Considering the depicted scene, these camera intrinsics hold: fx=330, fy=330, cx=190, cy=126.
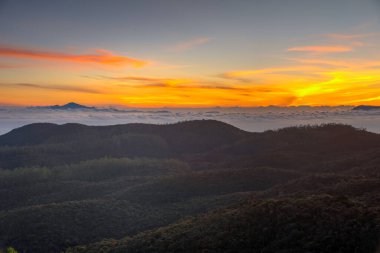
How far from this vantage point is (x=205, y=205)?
193 ft

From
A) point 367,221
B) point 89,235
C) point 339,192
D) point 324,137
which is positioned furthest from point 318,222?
point 324,137

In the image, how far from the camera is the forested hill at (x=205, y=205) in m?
26.9

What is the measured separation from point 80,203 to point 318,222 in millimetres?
50840

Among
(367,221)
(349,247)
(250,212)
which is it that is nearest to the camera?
(349,247)

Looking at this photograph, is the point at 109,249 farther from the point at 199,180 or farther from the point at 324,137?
the point at 324,137

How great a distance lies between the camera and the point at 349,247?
71.5ft

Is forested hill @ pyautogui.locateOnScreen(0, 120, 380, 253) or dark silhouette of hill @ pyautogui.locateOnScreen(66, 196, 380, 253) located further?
forested hill @ pyautogui.locateOnScreen(0, 120, 380, 253)

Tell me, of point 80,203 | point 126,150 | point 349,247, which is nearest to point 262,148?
point 126,150

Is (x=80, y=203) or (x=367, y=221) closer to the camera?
(x=367, y=221)

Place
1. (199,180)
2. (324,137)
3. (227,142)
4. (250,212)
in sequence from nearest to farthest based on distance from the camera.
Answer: (250,212)
(199,180)
(324,137)
(227,142)

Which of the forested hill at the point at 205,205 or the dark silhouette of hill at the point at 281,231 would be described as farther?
the forested hill at the point at 205,205

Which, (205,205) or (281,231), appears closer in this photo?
(281,231)

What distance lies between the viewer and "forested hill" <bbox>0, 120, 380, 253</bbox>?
26875 mm

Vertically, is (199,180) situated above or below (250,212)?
below
